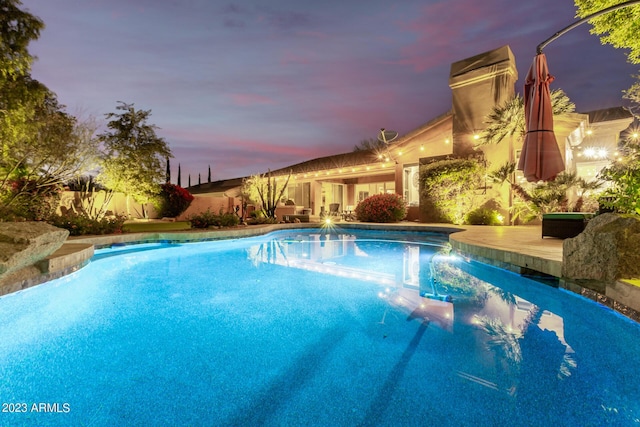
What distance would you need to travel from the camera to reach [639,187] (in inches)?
148

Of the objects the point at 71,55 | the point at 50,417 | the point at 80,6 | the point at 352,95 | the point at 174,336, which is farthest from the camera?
the point at 352,95

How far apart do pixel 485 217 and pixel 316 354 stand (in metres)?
11.2

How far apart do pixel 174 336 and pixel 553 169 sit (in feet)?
24.7

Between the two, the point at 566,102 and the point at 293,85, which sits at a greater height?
the point at 293,85

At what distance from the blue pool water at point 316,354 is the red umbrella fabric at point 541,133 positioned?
287 cm

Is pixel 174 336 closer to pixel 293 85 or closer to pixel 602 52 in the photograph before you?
pixel 293 85

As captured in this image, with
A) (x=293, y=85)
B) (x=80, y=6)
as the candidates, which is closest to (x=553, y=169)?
(x=80, y=6)

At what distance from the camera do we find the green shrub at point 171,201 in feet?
53.8

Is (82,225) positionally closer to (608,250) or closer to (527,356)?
(527,356)

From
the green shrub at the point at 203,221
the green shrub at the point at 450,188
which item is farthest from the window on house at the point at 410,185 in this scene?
the green shrub at the point at 203,221

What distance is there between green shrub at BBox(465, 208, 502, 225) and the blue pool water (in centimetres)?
734

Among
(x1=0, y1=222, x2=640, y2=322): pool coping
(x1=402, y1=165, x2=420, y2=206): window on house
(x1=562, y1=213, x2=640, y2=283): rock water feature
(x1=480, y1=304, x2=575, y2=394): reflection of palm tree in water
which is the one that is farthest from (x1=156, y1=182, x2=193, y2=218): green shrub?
(x1=562, y1=213, x2=640, y2=283): rock water feature

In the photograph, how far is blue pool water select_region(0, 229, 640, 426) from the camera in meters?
1.90

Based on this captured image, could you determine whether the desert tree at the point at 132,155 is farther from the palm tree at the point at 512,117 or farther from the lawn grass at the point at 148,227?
the palm tree at the point at 512,117
